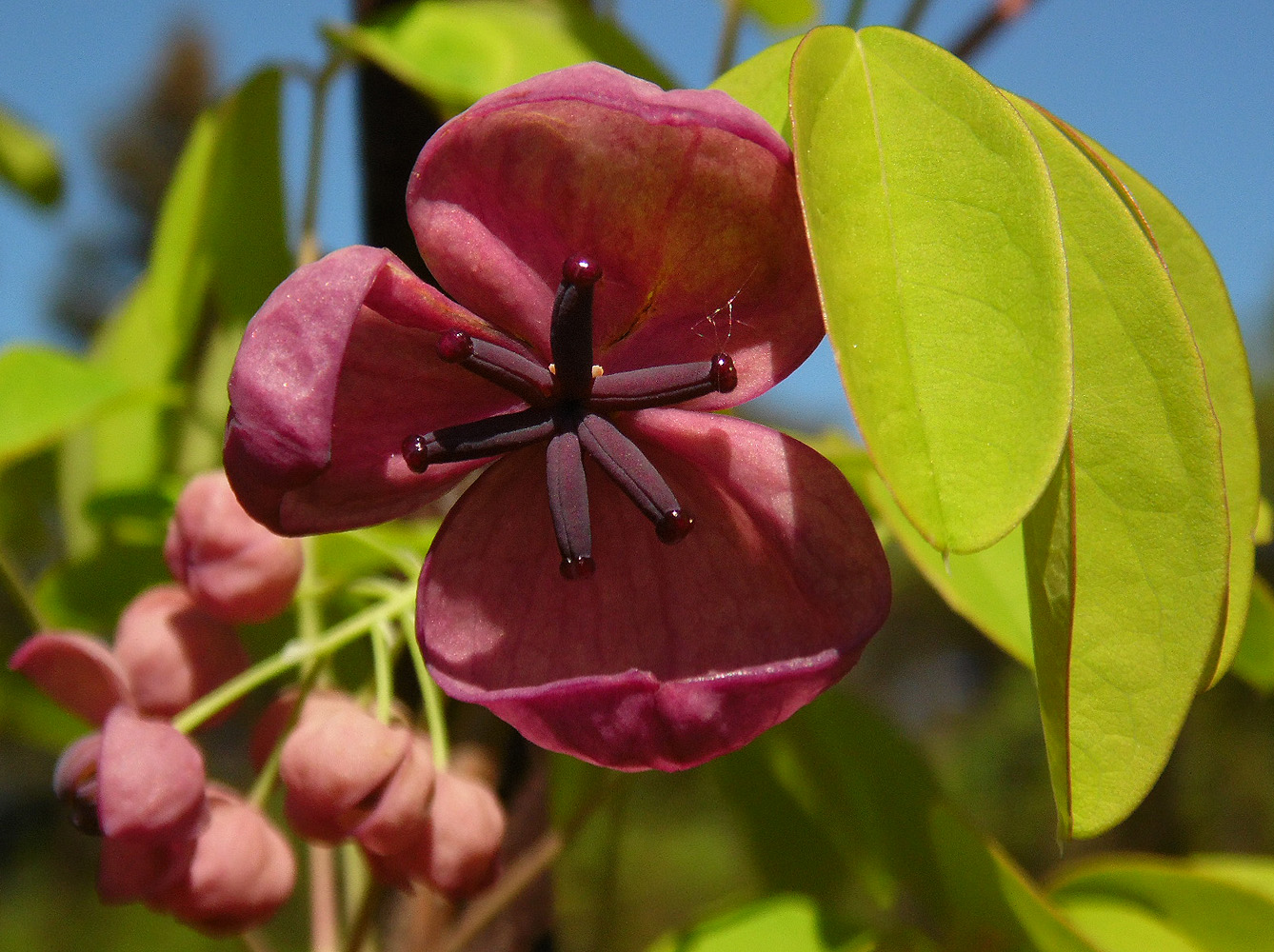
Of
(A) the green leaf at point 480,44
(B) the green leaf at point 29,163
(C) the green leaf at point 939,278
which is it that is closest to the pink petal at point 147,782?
(C) the green leaf at point 939,278

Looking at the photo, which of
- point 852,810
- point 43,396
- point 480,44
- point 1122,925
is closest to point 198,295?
point 43,396

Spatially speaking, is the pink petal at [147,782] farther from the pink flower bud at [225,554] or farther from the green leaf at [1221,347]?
the green leaf at [1221,347]

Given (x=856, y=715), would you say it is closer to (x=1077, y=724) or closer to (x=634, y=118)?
(x=1077, y=724)

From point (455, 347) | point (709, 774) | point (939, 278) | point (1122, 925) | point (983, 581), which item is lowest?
→ point (709, 774)

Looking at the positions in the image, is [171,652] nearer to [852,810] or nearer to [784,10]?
[852,810]

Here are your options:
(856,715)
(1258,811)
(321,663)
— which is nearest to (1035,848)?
(1258,811)

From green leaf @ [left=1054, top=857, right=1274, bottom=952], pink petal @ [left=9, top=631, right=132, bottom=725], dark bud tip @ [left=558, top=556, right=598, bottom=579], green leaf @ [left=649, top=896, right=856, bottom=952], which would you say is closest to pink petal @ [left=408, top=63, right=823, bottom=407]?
dark bud tip @ [left=558, top=556, right=598, bottom=579]
